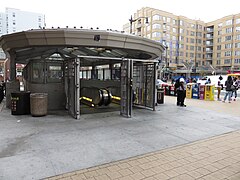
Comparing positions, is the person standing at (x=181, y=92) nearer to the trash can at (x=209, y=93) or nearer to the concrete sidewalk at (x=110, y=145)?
the concrete sidewalk at (x=110, y=145)

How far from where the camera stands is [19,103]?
766cm

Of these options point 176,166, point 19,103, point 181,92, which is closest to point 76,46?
point 19,103

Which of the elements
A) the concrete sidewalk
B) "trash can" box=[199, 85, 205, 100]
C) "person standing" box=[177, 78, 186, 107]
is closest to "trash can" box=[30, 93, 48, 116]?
the concrete sidewalk

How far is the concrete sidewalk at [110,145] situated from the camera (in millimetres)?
3477

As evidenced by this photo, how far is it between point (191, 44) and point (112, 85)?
62953 millimetres

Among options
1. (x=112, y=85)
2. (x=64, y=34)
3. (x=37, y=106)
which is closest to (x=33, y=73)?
(x=37, y=106)

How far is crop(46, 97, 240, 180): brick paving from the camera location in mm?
3291

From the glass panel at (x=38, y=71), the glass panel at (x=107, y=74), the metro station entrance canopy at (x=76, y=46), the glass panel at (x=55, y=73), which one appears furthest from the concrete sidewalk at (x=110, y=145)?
the glass panel at (x=107, y=74)

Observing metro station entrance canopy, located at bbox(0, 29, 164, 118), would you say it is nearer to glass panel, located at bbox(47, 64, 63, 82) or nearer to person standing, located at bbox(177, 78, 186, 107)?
glass panel, located at bbox(47, 64, 63, 82)

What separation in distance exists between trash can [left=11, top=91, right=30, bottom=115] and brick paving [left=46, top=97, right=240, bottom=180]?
5.37m

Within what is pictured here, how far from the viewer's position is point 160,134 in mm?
5691

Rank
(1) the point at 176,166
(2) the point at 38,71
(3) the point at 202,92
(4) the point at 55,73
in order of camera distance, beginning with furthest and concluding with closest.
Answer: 1. (3) the point at 202,92
2. (4) the point at 55,73
3. (2) the point at 38,71
4. (1) the point at 176,166

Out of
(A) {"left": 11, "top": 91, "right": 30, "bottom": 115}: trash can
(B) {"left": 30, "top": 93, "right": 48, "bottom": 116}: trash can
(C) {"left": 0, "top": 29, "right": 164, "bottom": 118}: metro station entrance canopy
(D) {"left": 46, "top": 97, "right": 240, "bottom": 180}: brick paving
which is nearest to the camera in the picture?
(D) {"left": 46, "top": 97, "right": 240, "bottom": 180}: brick paving

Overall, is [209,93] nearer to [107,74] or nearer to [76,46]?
[107,74]
